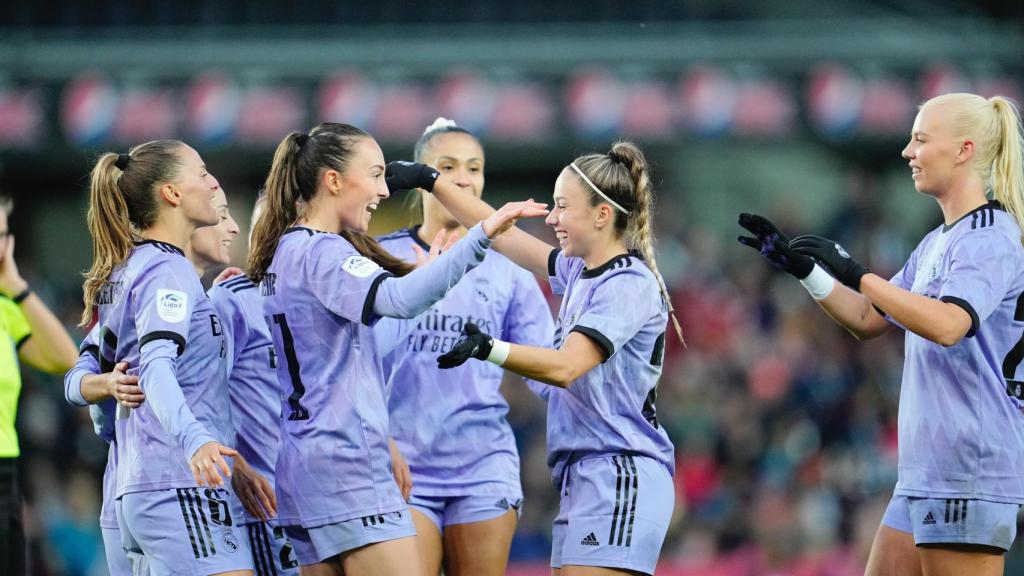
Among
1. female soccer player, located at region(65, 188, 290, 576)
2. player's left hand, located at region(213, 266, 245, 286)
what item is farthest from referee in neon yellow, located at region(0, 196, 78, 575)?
player's left hand, located at region(213, 266, 245, 286)

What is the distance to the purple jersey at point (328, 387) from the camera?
4.41 m

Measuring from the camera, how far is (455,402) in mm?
5594

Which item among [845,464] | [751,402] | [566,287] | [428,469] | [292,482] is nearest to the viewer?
[292,482]

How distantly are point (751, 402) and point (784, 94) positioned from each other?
534 centimetres

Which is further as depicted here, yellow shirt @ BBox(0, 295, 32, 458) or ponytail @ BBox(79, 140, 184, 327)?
yellow shirt @ BBox(0, 295, 32, 458)

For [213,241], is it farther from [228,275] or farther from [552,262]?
[552,262]

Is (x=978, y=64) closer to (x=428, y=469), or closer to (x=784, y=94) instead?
(x=784, y=94)

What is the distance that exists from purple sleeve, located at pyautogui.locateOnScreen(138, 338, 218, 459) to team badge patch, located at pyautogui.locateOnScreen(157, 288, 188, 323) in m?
0.09

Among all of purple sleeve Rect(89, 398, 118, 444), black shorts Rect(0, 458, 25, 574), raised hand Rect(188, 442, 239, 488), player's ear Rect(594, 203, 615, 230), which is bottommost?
black shorts Rect(0, 458, 25, 574)

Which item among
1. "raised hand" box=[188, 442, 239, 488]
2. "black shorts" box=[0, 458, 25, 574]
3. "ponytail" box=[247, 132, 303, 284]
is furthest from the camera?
"black shorts" box=[0, 458, 25, 574]

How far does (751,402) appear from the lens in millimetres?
11477

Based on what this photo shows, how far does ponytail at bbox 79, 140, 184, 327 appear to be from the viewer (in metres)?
4.60

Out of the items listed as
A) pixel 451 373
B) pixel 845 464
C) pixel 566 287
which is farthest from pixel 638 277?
pixel 845 464

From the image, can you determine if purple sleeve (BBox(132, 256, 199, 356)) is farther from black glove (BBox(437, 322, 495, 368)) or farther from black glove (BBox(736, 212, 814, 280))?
black glove (BBox(736, 212, 814, 280))
